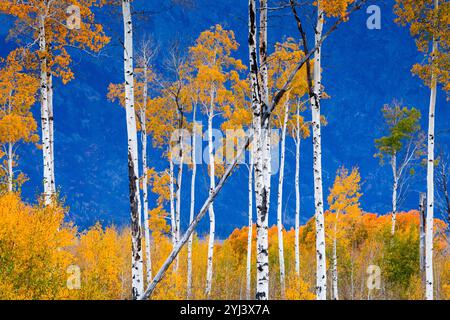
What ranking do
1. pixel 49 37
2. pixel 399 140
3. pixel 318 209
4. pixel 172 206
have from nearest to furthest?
1. pixel 318 209
2. pixel 49 37
3. pixel 172 206
4. pixel 399 140

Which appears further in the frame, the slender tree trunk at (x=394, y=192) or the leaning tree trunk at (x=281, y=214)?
the slender tree trunk at (x=394, y=192)

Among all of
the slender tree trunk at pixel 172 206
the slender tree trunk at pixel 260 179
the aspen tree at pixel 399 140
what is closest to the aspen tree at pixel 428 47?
the slender tree trunk at pixel 260 179

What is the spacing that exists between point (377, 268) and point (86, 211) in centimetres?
16281

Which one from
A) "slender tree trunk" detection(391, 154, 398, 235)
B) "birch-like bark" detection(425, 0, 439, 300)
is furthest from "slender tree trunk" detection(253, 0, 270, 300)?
"slender tree trunk" detection(391, 154, 398, 235)

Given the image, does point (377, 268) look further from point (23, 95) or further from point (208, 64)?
point (23, 95)

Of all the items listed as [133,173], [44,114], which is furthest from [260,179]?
[44,114]

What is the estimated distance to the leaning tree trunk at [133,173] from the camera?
988 cm

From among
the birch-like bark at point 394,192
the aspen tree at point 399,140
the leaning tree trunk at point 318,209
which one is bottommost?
the leaning tree trunk at point 318,209

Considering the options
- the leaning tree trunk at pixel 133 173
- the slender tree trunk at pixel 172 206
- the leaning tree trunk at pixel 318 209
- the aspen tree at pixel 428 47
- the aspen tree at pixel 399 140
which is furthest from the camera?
the aspen tree at pixel 399 140

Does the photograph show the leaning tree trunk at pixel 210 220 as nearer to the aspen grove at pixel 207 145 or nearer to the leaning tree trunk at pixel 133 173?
the aspen grove at pixel 207 145

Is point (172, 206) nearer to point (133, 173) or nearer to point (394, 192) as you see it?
point (133, 173)

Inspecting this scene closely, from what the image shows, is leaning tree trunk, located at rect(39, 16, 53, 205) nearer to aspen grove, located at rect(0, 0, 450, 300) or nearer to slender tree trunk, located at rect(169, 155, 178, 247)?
aspen grove, located at rect(0, 0, 450, 300)

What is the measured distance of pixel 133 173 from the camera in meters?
10.3

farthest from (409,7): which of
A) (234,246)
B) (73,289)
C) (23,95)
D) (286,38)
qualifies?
(234,246)
